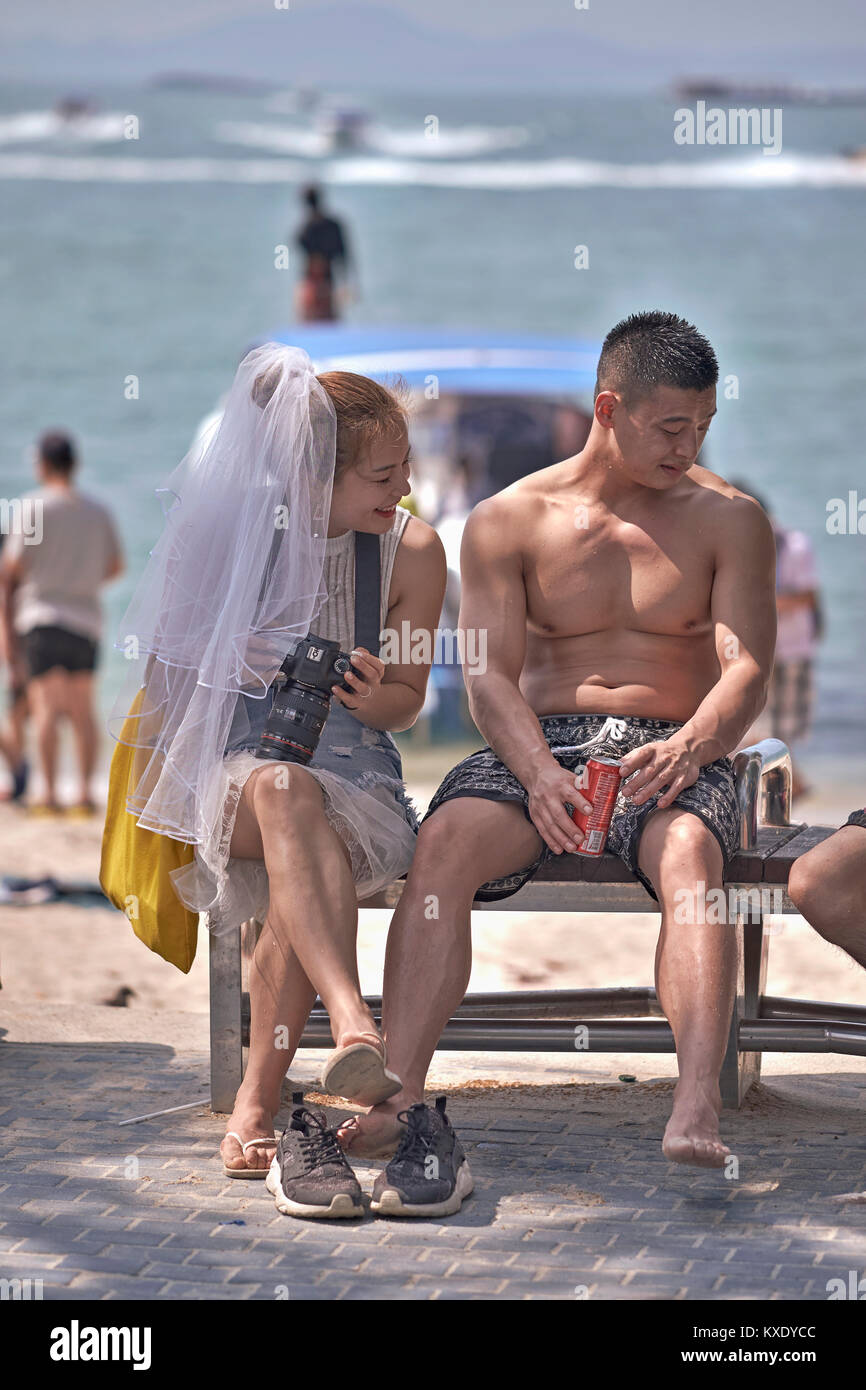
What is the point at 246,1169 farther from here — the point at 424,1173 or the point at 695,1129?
the point at 695,1129

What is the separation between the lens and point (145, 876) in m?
3.44

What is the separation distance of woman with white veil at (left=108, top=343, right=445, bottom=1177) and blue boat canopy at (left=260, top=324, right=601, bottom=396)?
6.59 m

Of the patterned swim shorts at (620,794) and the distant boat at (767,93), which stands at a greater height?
the distant boat at (767,93)

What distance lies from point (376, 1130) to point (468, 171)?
185 ft

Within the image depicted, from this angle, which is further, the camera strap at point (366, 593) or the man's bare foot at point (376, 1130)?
the camera strap at point (366, 593)

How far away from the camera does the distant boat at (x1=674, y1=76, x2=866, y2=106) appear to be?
5056 centimetres

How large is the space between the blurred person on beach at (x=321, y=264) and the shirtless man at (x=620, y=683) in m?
13.1

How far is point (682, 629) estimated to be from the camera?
366 centimetres

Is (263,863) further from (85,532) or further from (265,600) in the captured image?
(85,532)

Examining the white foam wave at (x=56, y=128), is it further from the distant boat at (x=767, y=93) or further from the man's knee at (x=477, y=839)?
the man's knee at (x=477, y=839)

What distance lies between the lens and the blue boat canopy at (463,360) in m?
10.3

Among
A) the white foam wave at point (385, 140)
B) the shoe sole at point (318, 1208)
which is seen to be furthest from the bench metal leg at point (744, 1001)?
the white foam wave at point (385, 140)
